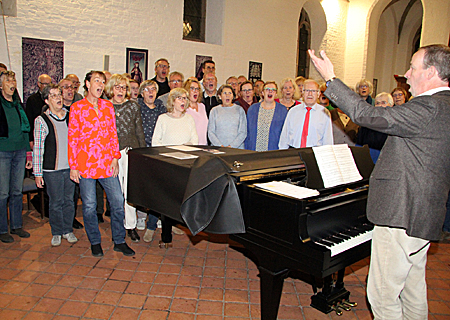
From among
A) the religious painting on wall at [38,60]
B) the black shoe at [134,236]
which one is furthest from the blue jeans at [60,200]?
the religious painting on wall at [38,60]

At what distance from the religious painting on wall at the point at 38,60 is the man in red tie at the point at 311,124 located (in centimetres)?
449

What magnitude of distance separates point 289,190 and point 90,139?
2.04 m

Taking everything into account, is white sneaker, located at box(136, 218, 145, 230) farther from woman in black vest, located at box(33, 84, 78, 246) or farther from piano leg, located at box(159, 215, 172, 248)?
woman in black vest, located at box(33, 84, 78, 246)

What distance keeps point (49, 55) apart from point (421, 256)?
253 inches

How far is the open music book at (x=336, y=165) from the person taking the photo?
7.53 ft

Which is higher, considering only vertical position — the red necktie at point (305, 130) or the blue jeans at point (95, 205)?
the red necktie at point (305, 130)

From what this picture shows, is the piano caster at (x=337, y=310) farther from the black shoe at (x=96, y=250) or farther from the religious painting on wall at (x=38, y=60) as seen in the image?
the religious painting on wall at (x=38, y=60)

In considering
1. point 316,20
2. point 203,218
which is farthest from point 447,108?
point 316,20

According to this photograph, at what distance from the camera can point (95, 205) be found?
3531mm

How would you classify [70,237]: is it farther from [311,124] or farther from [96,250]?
[311,124]

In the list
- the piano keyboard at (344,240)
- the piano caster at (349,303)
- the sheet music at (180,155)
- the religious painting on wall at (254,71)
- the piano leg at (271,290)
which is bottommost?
the piano caster at (349,303)

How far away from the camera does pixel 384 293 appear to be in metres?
2.00

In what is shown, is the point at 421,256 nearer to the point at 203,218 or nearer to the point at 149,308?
the point at 203,218

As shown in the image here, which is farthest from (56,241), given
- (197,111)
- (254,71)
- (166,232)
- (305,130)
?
(254,71)
